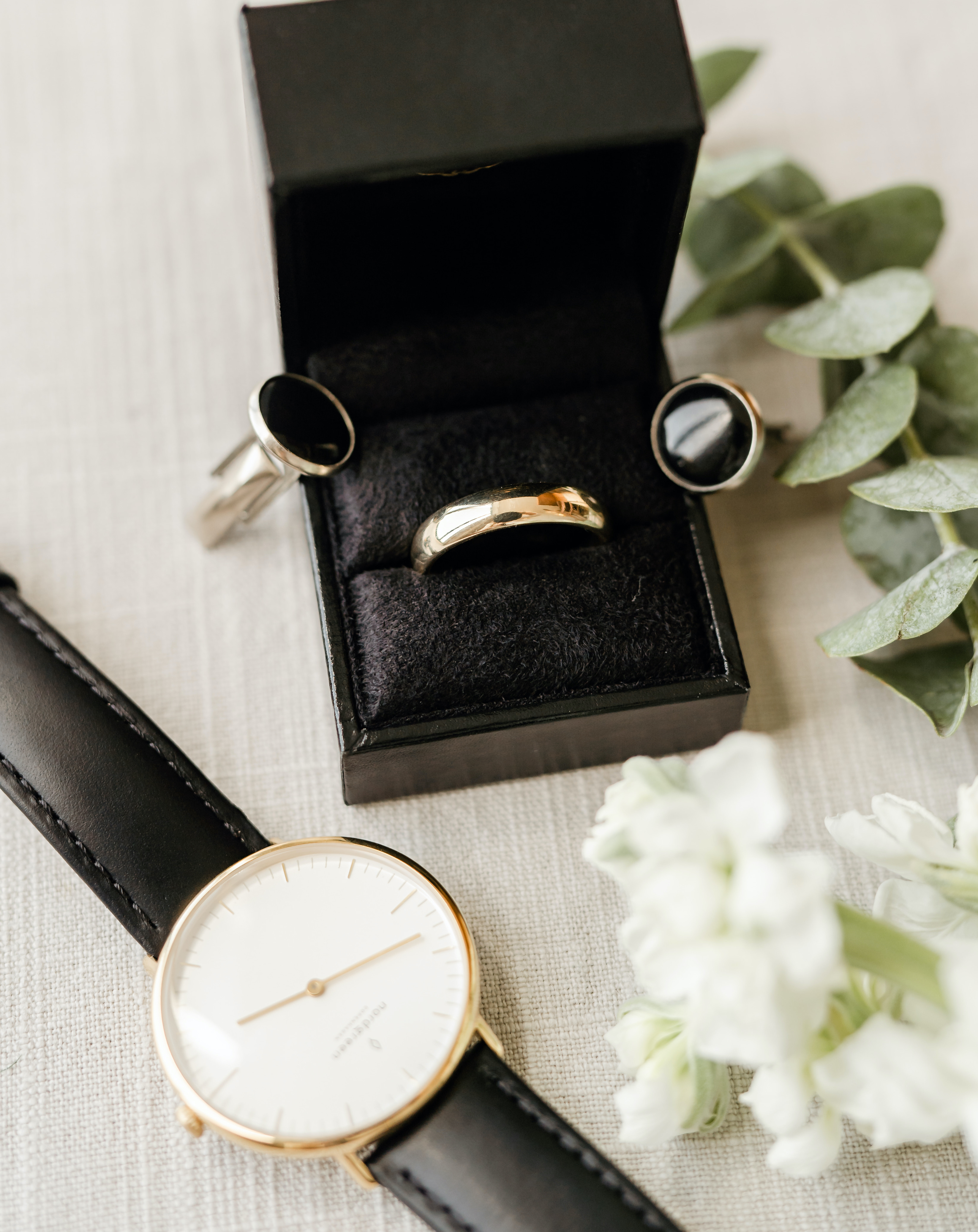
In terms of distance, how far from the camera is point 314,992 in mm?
515

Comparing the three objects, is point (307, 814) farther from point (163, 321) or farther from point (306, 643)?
point (163, 321)

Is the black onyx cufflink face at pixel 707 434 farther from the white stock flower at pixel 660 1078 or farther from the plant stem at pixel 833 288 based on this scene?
the white stock flower at pixel 660 1078

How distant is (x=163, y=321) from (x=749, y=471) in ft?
1.45

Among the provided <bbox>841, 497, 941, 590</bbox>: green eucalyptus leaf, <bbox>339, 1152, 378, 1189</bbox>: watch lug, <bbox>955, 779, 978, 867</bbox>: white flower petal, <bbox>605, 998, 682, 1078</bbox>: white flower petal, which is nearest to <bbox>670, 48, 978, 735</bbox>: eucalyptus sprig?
<bbox>841, 497, 941, 590</bbox>: green eucalyptus leaf

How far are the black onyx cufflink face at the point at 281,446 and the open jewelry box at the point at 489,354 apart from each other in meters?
0.01

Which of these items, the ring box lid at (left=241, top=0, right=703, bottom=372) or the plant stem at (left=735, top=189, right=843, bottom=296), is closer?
the ring box lid at (left=241, top=0, right=703, bottom=372)

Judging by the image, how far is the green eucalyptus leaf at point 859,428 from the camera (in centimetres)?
62

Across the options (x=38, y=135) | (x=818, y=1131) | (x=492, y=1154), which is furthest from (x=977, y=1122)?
(x=38, y=135)

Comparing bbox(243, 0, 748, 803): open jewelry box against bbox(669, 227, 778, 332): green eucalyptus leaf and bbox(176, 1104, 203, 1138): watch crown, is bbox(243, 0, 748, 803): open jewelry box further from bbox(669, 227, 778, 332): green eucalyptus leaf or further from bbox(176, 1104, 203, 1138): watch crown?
bbox(176, 1104, 203, 1138): watch crown

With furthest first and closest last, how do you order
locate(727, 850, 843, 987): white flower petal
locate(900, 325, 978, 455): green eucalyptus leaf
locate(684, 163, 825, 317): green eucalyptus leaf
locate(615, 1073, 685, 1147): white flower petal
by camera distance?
1. locate(684, 163, 825, 317): green eucalyptus leaf
2. locate(900, 325, 978, 455): green eucalyptus leaf
3. locate(615, 1073, 685, 1147): white flower petal
4. locate(727, 850, 843, 987): white flower petal

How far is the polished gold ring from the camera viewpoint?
0.57m

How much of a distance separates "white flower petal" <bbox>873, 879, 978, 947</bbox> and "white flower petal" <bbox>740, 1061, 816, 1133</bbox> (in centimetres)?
Result: 10

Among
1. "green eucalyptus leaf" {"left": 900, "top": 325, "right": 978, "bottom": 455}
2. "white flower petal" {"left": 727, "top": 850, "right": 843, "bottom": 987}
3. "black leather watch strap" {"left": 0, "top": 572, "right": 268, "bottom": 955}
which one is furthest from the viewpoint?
"green eucalyptus leaf" {"left": 900, "top": 325, "right": 978, "bottom": 455}

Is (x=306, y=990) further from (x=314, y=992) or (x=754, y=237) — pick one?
(x=754, y=237)
